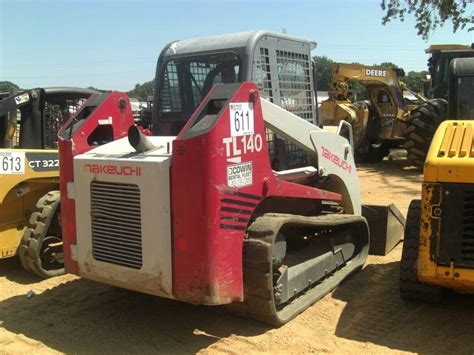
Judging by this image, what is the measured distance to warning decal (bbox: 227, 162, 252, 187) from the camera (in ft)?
11.4

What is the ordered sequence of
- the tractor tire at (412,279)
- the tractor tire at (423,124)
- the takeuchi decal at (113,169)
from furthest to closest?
the tractor tire at (423,124), the tractor tire at (412,279), the takeuchi decal at (113,169)

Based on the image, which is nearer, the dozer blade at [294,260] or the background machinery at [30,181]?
the dozer blade at [294,260]

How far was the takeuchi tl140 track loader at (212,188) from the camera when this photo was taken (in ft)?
11.1

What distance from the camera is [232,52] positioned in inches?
173

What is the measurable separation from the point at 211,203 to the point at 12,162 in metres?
2.77

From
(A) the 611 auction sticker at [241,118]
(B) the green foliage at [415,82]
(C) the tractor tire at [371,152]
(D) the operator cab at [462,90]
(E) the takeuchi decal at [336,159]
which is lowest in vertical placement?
(C) the tractor tire at [371,152]

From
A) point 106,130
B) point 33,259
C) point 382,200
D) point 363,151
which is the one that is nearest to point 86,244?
point 106,130

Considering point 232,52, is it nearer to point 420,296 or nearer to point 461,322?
point 420,296

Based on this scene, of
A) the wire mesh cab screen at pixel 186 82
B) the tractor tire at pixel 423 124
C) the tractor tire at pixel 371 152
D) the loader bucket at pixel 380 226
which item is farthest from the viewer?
the tractor tire at pixel 371 152

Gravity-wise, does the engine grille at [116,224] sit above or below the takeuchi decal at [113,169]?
below

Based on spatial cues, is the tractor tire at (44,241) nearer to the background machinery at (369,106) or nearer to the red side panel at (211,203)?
the red side panel at (211,203)

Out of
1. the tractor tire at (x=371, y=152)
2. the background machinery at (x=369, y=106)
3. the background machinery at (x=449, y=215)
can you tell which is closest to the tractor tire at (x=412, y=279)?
the background machinery at (x=449, y=215)

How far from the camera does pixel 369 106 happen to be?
1387 cm

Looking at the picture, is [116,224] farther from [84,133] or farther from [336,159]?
[336,159]
